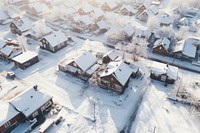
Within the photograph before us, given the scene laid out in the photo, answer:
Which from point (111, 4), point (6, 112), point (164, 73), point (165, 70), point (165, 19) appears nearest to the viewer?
point (6, 112)

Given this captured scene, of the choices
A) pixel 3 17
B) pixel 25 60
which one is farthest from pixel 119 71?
pixel 3 17

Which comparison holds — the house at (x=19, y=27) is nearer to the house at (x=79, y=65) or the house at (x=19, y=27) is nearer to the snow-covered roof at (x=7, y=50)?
the snow-covered roof at (x=7, y=50)

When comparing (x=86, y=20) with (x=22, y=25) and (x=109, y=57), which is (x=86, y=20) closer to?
(x=22, y=25)

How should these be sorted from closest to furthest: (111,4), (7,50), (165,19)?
(7,50) → (165,19) → (111,4)

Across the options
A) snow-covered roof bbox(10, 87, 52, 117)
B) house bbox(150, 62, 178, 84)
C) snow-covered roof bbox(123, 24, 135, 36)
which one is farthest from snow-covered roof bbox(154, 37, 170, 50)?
snow-covered roof bbox(10, 87, 52, 117)

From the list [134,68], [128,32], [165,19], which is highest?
[165,19]

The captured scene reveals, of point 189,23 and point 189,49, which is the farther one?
point 189,23

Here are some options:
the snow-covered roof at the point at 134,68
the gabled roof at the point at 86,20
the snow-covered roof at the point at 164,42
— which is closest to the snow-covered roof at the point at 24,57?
the gabled roof at the point at 86,20
